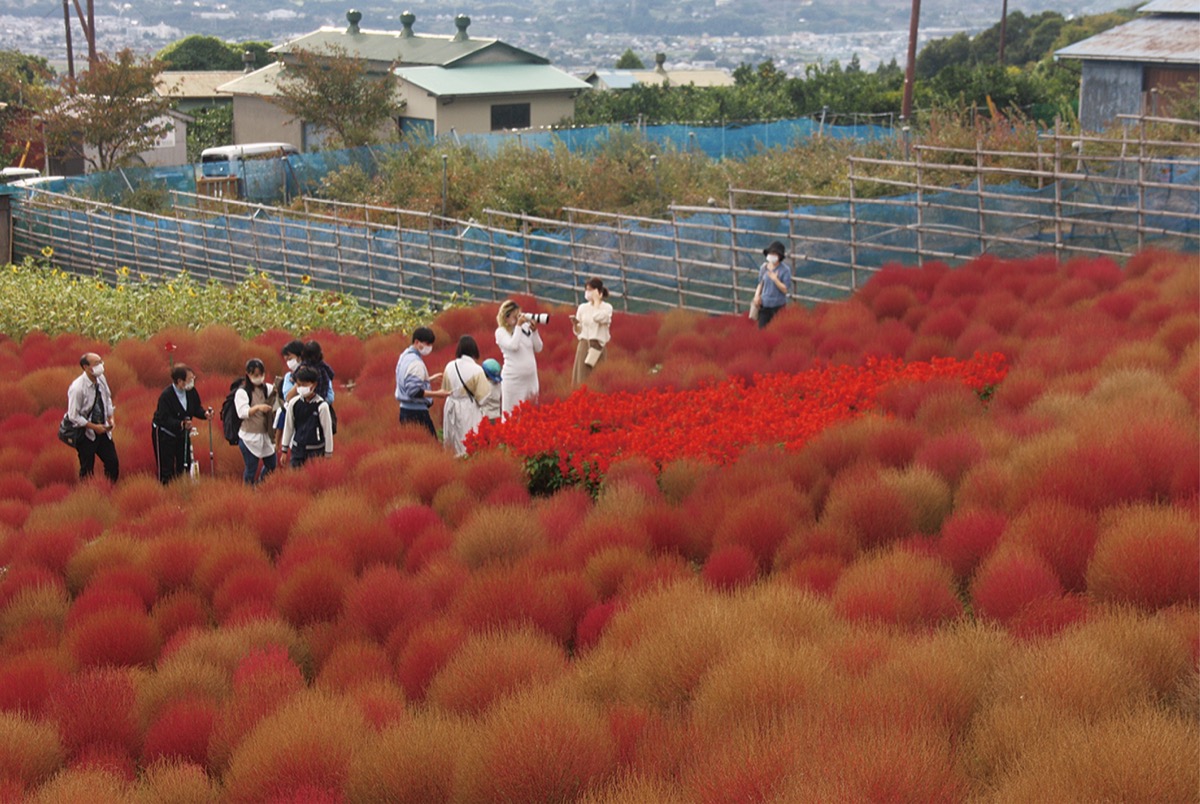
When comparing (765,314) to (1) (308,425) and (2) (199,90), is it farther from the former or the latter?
(2) (199,90)

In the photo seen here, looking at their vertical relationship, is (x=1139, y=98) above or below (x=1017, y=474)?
above

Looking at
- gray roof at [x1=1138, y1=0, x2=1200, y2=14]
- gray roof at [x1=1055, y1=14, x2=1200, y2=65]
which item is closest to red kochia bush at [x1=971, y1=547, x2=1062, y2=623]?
gray roof at [x1=1055, y1=14, x2=1200, y2=65]

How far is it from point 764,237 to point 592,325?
5.52 meters

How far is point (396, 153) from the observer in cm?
2972

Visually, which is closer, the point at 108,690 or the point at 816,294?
the point at 108,690

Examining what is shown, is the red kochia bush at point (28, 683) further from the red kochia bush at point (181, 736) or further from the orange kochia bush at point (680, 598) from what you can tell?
the red kochia bush at point (181, 736)

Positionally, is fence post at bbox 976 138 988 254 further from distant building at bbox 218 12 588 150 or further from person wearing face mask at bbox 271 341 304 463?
distant building at bbox 218 12 588 150

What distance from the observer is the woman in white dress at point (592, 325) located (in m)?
12.0

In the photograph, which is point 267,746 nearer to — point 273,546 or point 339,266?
point 273,546

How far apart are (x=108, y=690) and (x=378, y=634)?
139 centimetres

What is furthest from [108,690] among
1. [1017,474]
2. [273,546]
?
[1017,474]

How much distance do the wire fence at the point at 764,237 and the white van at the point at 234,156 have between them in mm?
7694

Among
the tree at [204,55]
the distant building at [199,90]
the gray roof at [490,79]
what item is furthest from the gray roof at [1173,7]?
the tree at [204,55]

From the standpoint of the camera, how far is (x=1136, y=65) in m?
28.1
